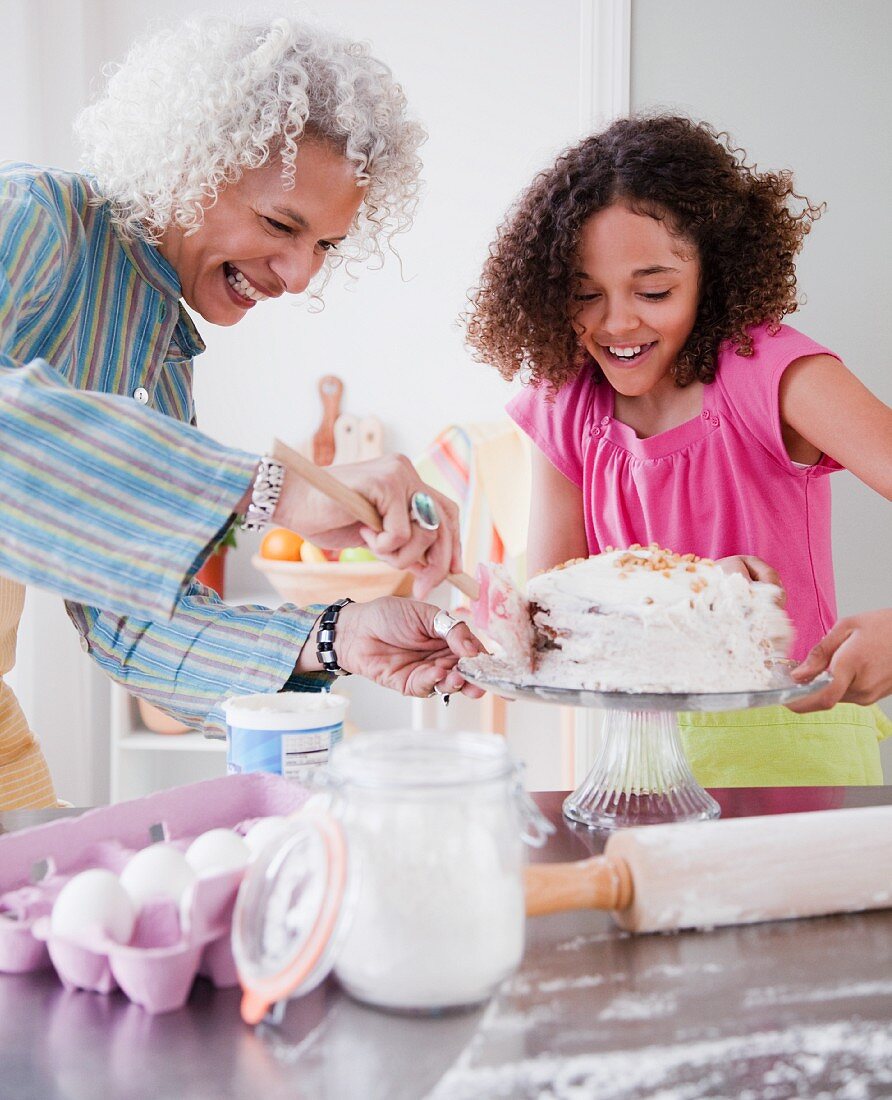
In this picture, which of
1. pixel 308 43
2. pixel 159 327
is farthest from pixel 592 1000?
pixel 308 43

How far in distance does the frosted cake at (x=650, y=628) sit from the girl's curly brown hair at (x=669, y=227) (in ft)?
1.63

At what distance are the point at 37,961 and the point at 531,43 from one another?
2.60 metres

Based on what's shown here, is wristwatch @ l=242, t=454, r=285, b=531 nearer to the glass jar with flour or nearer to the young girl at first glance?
the glass jar with flour

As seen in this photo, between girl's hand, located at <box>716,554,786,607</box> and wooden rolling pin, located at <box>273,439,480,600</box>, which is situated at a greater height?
wooden rolling pin, located at <box>273,439,480,600</box>

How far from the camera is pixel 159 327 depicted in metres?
1.26

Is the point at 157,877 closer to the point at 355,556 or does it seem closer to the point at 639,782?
the point at 639,782

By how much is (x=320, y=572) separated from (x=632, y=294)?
1.29 metres

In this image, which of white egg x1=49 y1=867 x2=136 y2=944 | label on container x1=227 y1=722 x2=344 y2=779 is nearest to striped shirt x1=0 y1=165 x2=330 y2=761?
label on container x1=227 y1=722 x2=344 y2=779

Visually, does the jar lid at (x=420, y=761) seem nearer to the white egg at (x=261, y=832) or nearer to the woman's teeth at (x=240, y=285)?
the white egg at (x=261, y=832)


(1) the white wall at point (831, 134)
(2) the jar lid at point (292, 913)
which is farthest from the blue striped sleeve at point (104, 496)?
(1) the white wall at point (831, 134)

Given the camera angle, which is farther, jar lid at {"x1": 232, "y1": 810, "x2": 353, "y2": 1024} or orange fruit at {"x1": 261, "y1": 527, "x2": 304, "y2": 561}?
orange fruit at {"x1": 261, "y1": 527, "x2": 304, "y2": 561}

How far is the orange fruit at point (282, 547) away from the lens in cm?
262

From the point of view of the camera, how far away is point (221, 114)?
1.17 metres

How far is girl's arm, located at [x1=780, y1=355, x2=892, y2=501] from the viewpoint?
50.8 inches
